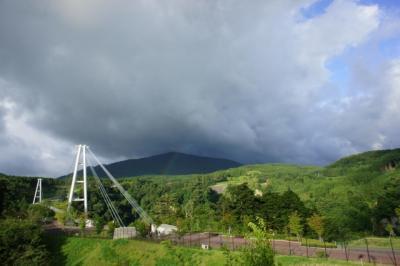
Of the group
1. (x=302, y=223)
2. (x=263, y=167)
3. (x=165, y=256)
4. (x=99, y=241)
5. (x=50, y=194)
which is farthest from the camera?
(x=263, y=167)

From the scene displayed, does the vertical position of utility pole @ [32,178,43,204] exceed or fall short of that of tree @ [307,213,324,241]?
it exceeds it

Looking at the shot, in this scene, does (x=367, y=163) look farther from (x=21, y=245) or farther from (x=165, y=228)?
(x=21, y=245)

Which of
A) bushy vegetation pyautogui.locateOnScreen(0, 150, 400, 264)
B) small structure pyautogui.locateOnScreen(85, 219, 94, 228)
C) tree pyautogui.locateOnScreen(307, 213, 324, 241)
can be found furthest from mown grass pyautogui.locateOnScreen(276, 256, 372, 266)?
small structure pyautogui.locateOnScreen(85, 219, 94, 228)

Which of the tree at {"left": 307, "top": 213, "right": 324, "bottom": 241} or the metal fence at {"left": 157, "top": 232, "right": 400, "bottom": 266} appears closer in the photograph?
the metal fence at {"left": 157, "top": 232, "right": 400, "bottom": 266}

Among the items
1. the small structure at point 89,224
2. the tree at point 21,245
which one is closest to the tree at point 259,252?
the tree at point 21,245

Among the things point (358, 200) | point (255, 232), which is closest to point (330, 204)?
point (358, 200)

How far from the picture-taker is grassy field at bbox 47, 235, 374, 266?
93.8 ft

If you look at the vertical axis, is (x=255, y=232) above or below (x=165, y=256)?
above

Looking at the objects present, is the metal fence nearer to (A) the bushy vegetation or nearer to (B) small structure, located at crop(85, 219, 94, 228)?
(A) the bushy vegetation

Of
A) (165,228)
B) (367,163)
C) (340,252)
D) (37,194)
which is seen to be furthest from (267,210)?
(367,163)

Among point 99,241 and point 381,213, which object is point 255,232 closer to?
point 99,241

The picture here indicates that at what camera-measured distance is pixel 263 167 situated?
588 feet

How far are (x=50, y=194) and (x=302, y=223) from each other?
82.4 metres

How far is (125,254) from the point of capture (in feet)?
116
